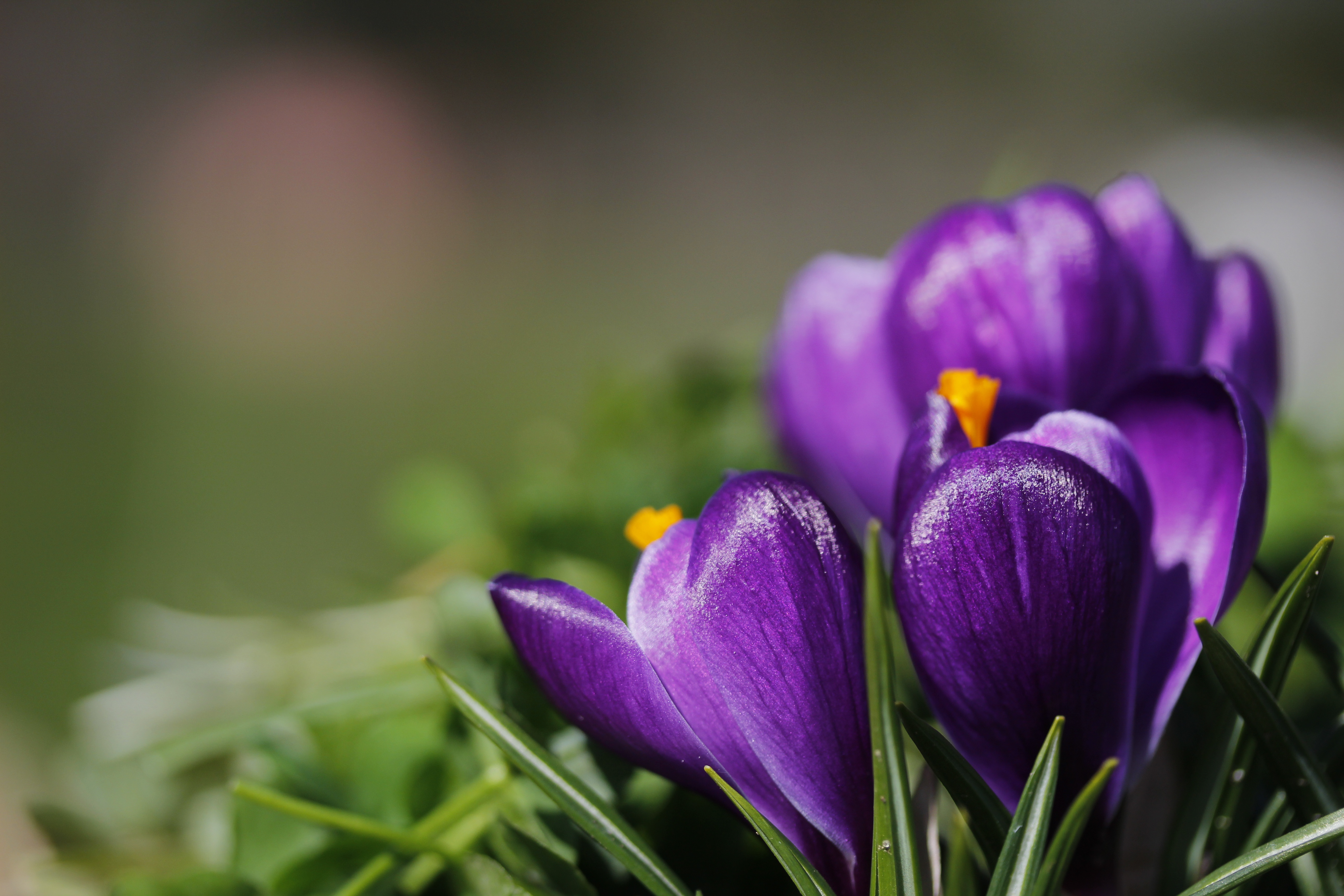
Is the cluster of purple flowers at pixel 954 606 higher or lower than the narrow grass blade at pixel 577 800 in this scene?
higher

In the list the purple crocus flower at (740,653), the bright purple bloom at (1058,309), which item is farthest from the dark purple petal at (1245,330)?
the purple crocus flower at (740,653)

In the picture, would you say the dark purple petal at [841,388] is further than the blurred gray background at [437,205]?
No

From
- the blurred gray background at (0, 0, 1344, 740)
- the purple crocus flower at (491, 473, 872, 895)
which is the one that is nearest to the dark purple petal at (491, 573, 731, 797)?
the purple crocus flower at (491, 473, 872, 895)

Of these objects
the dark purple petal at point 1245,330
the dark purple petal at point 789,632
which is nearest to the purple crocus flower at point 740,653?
the dark purple petal at point 789,632

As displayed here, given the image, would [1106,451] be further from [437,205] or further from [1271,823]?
[437,205]

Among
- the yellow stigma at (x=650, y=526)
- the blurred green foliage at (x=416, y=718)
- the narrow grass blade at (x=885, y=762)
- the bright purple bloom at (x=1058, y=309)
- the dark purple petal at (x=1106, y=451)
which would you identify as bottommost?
the blurred green foliage at (x=416, y=718)

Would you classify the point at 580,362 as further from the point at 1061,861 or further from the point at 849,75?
the point at 849,75

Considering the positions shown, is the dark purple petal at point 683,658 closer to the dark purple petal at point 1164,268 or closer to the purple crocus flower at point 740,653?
the purple crocus flower at point 740,653
